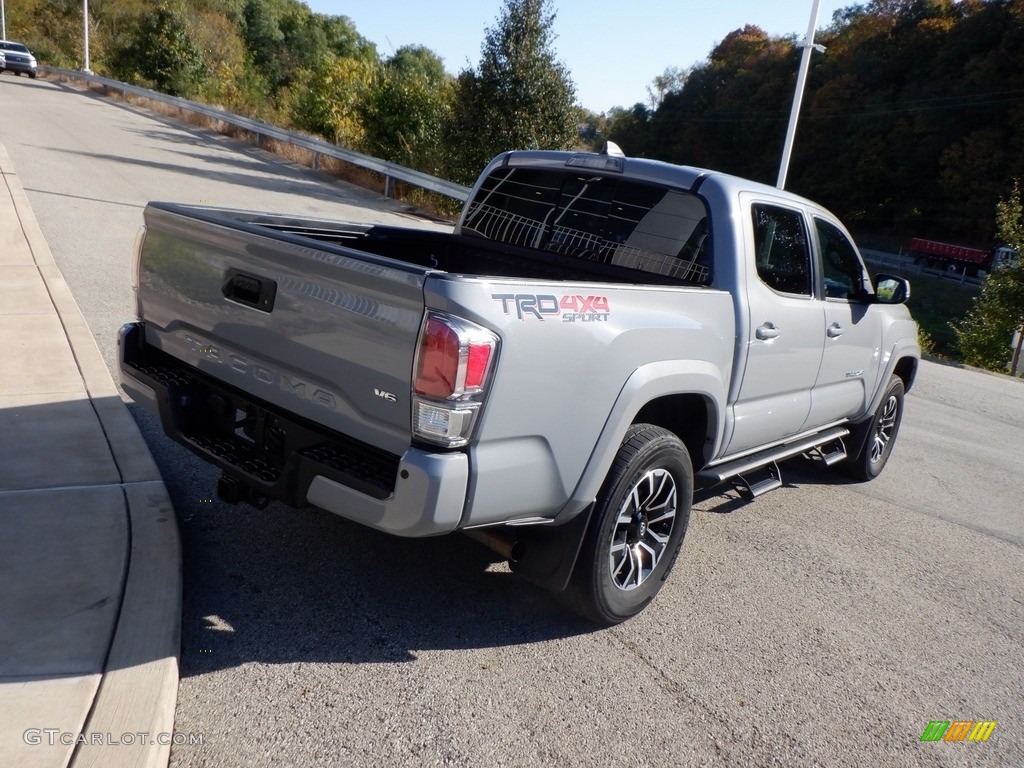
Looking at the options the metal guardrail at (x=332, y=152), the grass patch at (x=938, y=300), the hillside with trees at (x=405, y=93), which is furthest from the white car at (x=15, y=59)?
the grass patch at (x=938, y=300)

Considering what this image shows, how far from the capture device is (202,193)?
49.8 ft

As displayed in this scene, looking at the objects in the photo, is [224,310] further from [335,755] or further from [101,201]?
[101,201]

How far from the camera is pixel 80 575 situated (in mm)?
3533

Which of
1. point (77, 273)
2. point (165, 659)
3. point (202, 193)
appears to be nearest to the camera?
point (165, 659)

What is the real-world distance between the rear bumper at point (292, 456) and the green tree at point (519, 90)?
17.4m


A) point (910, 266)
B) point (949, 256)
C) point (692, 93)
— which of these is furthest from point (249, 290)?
point (692, 93)

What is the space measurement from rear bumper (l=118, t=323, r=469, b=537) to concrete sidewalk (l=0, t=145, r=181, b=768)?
56cm

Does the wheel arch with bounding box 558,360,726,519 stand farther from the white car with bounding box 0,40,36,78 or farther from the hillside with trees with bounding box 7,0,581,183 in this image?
the white car with bounding box 0,40,36,78

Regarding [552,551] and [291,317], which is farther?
[552,551]

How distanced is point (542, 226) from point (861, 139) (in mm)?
61456

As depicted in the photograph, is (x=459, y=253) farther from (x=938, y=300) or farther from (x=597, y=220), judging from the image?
(x=938, y=300)

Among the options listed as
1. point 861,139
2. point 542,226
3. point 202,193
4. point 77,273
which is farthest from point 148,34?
point 861,139

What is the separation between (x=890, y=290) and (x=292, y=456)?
14.6 ft

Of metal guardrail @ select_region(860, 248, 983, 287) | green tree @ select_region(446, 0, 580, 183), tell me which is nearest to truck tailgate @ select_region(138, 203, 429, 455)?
green tree @ select_region(446, 0, 580, 183)
